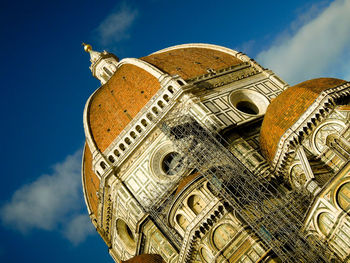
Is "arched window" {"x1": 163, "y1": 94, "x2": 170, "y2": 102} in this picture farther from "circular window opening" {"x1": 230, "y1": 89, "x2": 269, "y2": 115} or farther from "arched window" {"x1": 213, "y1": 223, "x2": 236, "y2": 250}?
"arched window" {"x1": 213, "y1": 223, "x2": 236, "y2": 250}

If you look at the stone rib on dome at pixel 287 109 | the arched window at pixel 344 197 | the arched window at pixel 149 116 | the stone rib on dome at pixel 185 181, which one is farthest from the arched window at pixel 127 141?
the arched window at pixel 344 197

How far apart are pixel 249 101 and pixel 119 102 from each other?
8.67 metres

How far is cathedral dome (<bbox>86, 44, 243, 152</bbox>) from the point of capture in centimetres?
2353

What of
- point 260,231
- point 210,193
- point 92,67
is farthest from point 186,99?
point 92,67

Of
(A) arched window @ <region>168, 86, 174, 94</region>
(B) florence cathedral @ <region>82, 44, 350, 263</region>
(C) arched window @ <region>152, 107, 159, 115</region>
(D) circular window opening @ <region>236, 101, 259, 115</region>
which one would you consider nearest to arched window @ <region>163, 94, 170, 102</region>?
(B) florence cathedral @ <region>82, 44, 350, 263</region>

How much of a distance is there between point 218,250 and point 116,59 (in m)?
25.2

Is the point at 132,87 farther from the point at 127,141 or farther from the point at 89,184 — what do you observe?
the point at 89,184

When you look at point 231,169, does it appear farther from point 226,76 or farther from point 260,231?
point 226,76

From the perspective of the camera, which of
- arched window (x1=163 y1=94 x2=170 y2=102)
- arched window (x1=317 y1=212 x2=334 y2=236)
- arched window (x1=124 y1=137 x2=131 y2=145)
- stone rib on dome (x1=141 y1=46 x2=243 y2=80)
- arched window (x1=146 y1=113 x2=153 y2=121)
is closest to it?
arched window (x1=317 y1=212 x2=334 y2=236)

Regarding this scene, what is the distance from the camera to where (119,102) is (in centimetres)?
2495

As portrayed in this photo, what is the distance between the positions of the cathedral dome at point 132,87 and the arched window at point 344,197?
12540mm

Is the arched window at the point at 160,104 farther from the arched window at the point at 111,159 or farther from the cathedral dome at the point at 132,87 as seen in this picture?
the arched window at the point at 111,159

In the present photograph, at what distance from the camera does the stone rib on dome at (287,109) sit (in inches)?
648

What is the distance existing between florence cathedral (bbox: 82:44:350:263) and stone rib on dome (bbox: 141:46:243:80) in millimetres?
140
